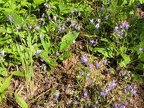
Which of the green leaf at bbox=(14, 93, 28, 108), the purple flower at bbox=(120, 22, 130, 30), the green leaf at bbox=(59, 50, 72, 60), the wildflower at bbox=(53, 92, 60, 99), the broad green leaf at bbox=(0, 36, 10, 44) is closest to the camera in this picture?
the green leaf at bbox=(14, 93, 28, 108)

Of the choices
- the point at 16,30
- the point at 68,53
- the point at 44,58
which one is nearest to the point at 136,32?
the point at 68,53

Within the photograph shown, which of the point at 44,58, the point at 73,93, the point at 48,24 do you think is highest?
the point at 48,24

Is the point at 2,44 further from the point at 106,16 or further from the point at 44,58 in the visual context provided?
the point at 106,16

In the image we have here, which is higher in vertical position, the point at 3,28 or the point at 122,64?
the point at 3,28

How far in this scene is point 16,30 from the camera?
309 centimetres

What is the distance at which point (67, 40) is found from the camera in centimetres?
311

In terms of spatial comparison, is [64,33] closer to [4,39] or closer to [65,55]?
[65,55]

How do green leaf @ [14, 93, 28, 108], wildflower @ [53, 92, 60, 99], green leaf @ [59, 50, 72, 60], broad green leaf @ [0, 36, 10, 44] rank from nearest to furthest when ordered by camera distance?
green leaf @ [14, 93, 28, 108] → wildflower @ [53, 92, 60, 99] → broad green leaf @ [0, 36, 10, 44] → green leaf @ [59, 50, 72, 60]

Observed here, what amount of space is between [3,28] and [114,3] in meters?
1.14

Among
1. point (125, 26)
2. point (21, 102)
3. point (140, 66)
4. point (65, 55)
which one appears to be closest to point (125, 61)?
point (140, 66)

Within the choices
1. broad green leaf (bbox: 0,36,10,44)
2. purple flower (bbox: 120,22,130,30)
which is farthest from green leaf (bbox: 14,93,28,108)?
purple flower (bbox: 120,22,130,30)

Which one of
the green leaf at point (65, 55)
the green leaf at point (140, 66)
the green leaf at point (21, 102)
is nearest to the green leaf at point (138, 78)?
the green leaf at point (140, 66)

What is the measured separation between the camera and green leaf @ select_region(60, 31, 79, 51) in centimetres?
308

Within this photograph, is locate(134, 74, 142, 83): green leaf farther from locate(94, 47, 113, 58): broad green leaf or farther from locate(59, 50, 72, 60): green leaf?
locate(59, 50, 72, 60): green leaf
